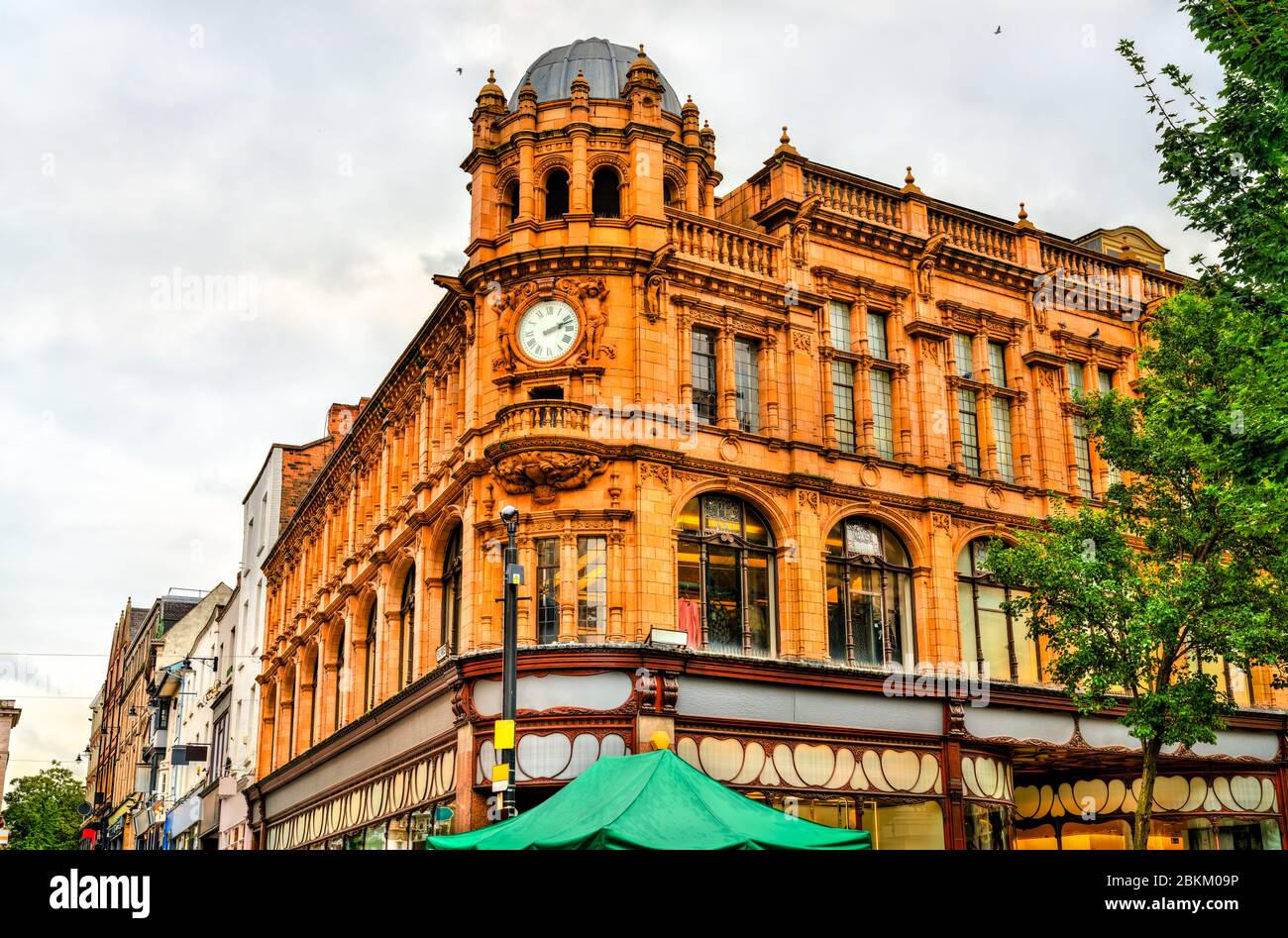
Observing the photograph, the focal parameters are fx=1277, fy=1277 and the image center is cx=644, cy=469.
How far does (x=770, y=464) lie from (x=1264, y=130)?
14217 mm

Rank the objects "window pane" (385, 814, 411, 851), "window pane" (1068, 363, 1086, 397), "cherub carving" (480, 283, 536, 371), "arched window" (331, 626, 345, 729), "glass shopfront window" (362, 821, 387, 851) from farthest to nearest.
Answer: "arched window" (331, 626, 345, 729) < "window pane" (1068, 363, 1086, 397) < "glass shopfront window" (362, 821, 387, 851) < "window pane" (385, 814, 411, 851) < "cherub carving" (480, 283, 536, 371)

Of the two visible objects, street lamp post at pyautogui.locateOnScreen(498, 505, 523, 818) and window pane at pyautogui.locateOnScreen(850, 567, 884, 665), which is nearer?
street lamp post at pyautogui.locateOnScreen(498, 505, 523, 818)

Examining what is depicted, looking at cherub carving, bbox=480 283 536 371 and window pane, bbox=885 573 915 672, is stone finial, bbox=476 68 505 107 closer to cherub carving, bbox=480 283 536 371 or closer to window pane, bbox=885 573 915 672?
cherub carving, bbox=480 283 536 371

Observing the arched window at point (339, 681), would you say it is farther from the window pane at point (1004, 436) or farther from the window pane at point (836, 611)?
the window pane at point (1004, 436)

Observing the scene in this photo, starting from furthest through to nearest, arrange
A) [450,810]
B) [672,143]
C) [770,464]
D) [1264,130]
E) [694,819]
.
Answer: [672,143] < [770,464] < [450,810] < [1264,130] < [694,819]

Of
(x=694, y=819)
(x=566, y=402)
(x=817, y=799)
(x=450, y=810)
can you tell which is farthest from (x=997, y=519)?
(x=694, y=819)

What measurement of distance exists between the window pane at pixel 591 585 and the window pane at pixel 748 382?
498cm

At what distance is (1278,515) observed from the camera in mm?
16562

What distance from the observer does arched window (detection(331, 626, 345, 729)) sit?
4070 centimetres

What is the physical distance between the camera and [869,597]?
1227 inches

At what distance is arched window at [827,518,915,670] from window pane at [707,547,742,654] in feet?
8.11

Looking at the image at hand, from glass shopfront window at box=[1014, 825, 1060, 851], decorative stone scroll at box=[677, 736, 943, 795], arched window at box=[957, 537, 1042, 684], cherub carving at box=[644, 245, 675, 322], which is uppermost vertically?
cherub carving at box=[644, 245, 675, 322]

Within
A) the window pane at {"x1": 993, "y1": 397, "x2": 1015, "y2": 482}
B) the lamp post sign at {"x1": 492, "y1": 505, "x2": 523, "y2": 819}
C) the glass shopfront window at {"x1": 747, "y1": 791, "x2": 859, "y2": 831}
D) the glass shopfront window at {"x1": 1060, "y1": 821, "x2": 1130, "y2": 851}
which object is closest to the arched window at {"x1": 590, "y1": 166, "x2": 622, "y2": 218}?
the window pane at {"x1": 993, "y1": 397, "x2": 1015, "y2": 482}
